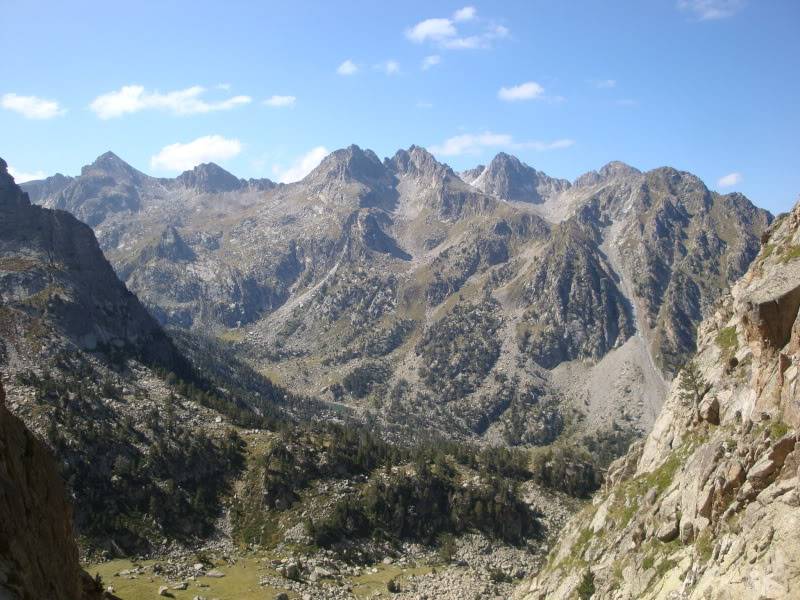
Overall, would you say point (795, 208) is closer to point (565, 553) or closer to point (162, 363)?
point (565, 553)

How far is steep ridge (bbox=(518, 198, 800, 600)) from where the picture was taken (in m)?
32.1

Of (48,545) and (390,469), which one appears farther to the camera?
(390,469)

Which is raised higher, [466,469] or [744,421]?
[744,421]

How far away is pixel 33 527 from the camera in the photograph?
23.8 m

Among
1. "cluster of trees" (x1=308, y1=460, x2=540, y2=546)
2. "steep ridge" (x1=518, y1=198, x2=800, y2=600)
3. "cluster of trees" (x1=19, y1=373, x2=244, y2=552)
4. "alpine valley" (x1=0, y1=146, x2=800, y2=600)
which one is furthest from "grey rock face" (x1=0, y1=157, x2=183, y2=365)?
"steep ridge" (x1=518, y1=198, x2=800, y2=600)

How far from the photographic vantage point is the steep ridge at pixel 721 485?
3212 cm

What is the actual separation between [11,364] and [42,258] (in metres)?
69.3

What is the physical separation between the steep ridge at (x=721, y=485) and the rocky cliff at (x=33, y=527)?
31.0 m

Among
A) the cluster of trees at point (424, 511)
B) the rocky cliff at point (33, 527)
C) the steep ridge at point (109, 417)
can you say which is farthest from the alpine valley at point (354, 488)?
the steep ridge at point (109, 417)

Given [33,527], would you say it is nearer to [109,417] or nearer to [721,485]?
[721,485]

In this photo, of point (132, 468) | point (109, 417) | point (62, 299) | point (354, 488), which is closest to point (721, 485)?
point (354, 488)

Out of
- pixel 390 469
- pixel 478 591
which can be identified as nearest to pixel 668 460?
pixel 478 591

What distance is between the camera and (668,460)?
58531mm

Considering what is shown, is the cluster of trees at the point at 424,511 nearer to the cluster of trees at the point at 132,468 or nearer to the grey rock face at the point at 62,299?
the cluster of trees at the point at 132,468
